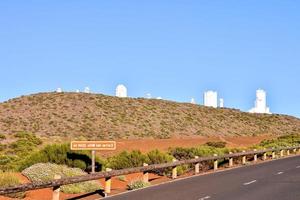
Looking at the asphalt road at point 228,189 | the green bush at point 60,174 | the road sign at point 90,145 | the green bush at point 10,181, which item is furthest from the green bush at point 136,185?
the green bush at point 10,181

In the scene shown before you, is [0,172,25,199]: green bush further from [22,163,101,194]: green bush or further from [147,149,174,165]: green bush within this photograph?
[147,149,174,165]: green bush

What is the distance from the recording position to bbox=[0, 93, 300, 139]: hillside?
297 feet

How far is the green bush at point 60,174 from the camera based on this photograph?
19359 millimetres

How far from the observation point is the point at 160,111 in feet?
378

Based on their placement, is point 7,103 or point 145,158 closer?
point 145,158

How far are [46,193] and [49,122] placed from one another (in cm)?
7483

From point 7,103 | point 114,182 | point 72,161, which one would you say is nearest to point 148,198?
point 114,182

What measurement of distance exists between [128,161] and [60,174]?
8.90m

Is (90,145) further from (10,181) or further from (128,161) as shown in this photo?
(128,161)

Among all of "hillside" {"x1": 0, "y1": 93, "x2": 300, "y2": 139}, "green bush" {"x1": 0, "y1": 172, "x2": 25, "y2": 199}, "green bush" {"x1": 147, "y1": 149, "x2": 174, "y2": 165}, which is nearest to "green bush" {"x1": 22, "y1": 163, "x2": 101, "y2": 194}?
"green bush" {"x1": 0, "y1": 172, "x2": 25, "y2": 199}

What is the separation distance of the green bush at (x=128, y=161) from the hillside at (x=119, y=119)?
56191 millimetres

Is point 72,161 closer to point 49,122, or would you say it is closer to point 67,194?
point 67,194

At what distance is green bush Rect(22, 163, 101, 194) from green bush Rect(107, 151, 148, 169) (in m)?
6.60

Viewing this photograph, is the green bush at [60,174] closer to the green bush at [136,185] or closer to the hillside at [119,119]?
the green bush at [136,185]
